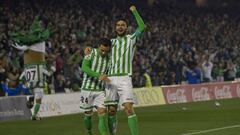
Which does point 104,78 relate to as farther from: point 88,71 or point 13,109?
point 13,109

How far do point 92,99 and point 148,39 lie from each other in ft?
87.1

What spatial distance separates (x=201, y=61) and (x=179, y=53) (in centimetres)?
144

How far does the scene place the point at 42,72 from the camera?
2372cm

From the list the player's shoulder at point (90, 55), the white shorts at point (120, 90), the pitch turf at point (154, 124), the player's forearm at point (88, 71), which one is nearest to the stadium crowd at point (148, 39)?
the pitch turf at point (154, 124)

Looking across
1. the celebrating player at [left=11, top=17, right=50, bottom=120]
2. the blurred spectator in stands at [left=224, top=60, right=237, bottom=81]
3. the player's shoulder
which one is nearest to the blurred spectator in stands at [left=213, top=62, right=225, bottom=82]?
the blurred spectator in stands at [left=224, top=60, right=237, bottom=81]

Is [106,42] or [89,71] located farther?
[89,71]

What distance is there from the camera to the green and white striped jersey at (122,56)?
1438 cm

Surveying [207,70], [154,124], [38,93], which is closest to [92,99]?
[154,124]

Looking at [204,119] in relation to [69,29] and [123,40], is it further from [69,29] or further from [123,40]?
[69,29]

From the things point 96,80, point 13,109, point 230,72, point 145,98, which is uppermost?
point 230,72

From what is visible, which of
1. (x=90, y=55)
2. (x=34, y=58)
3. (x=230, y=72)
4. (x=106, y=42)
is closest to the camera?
(x=106, y=42)

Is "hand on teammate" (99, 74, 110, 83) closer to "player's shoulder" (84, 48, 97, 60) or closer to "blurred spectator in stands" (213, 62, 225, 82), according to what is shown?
"player's shoulder" (84, 48, 97, 60)

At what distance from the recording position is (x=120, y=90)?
14367mm

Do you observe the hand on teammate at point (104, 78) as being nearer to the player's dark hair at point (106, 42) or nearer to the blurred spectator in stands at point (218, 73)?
the player's dark hair at point (106, 42)
